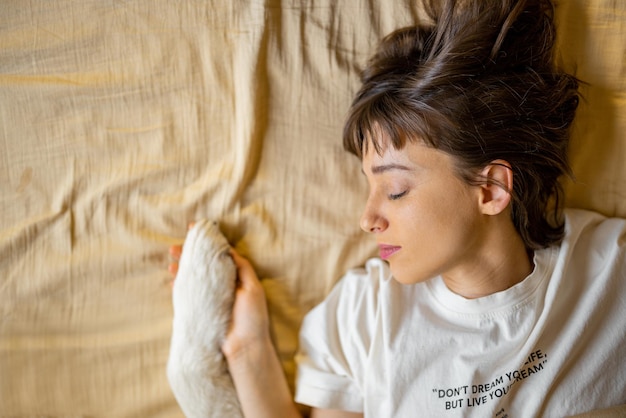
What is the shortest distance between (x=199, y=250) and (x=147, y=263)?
0.12m

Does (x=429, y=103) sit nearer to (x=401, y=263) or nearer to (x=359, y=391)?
(x=401, y=263)

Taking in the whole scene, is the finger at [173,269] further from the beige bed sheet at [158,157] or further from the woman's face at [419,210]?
the woman's face at [419,210]

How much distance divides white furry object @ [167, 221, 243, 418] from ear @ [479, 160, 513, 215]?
0.49 m

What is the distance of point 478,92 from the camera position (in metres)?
0.89

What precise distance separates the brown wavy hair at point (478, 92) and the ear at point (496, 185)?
0.5 inches

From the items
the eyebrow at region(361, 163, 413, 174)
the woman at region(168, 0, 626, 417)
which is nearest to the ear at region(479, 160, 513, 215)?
the woman at region(168, 0, 626, 417)

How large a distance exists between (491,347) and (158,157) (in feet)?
2.36

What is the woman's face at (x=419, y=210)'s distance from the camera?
0.90 m

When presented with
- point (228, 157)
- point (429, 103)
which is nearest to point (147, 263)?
point (228, 157)

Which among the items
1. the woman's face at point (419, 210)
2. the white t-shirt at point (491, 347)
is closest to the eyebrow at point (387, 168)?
the woman's face at point (419, 210)

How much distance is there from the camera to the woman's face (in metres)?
0.90

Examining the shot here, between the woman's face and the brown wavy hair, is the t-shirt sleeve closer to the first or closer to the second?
the woman's face

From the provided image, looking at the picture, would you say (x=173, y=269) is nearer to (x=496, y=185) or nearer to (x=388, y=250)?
(x=388, y=250)

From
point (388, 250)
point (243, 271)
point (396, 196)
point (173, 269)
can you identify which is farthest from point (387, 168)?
point (173, 269)
